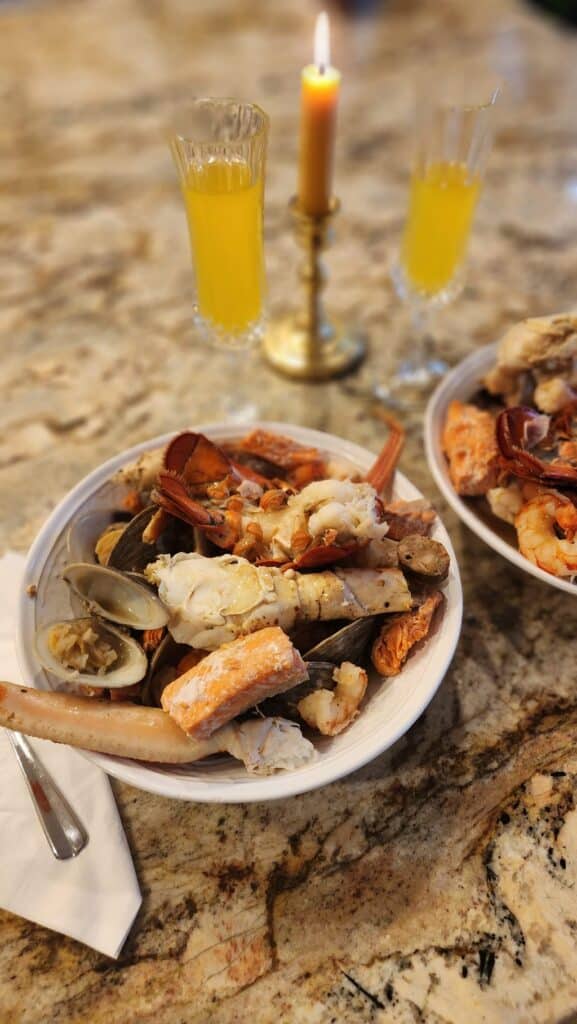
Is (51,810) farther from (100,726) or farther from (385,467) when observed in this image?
(385,467)

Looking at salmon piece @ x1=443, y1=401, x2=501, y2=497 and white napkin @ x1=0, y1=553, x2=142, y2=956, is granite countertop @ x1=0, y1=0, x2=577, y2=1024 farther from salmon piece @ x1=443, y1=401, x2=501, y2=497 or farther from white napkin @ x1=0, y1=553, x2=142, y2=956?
salmon piece @ x1=443, y1=401, x2=501, y2=497

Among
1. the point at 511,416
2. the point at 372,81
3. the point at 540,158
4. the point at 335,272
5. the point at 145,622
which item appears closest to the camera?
the point at 145,622

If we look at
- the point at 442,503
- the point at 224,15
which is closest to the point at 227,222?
the point at 442,503

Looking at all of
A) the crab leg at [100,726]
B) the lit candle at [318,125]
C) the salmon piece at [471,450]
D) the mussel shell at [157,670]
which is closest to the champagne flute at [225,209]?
the lit candle at [318,125]

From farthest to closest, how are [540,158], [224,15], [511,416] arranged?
1. [224,15]
2. [540,158]
3. [511,416]

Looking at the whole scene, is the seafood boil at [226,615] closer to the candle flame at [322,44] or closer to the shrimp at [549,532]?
the shrimp at [549,532]

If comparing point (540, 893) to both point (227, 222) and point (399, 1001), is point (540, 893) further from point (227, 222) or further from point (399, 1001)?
point (227, 222)

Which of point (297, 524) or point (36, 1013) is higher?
point (297, 524)
